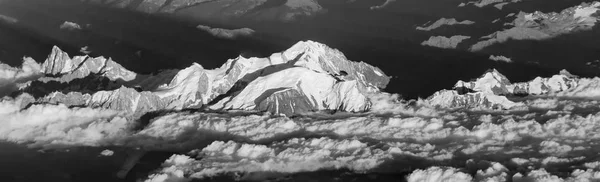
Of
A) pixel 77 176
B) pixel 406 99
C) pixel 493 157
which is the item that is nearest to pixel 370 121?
pixel 406 99

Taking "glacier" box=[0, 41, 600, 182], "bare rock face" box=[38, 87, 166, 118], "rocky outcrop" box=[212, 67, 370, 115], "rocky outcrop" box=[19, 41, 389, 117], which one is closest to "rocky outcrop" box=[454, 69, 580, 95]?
"glacier" box=[0, 41, 600, 182]

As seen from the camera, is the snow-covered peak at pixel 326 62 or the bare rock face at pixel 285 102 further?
the snow-covered peak at pixel 326 62

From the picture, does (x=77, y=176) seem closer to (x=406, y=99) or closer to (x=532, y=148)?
(x=406, y=99)

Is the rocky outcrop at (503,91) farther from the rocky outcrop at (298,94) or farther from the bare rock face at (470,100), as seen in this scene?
the rocky outcrop at (298,94)

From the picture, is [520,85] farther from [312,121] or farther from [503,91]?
[312,121]

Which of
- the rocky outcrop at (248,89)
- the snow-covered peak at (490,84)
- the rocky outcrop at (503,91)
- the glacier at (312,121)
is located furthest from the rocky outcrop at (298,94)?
the snow-covered peak at (490,84)

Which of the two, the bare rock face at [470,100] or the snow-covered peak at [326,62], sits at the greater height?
the snow-covered peak at [326,62]
